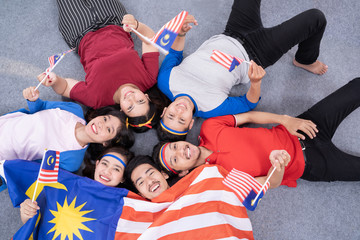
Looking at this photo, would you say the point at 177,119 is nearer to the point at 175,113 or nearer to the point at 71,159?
the point at 175,113

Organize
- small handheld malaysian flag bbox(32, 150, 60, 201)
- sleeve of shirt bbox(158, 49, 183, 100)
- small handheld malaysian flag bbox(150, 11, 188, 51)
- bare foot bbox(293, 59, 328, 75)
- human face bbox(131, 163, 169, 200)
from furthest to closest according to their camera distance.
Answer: bare foot bbox(293, 59, 328, 75) → sleeve of shirt bbox(158, 49, 183, 100) → human face bbox(131, 163, 169, 200) → small handheld malaysian flag bbox(150, 11, 188, 51) → small handheld malaysian flag bbox(32, 150, 60, 201)

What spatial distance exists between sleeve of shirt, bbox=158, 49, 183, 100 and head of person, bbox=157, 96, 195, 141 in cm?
15

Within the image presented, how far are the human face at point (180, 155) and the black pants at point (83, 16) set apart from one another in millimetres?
921

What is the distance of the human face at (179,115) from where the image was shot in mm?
1441

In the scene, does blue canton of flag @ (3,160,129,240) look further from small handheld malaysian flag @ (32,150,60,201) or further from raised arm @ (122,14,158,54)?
raised arm @ (122,14,158,54)

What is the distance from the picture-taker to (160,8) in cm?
194

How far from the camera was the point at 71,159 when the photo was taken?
1.50 metres

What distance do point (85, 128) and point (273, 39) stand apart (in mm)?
1215

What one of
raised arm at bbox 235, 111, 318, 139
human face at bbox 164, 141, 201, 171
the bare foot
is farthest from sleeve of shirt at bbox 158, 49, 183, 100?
the bare foot

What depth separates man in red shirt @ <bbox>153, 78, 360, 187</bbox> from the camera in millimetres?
1460

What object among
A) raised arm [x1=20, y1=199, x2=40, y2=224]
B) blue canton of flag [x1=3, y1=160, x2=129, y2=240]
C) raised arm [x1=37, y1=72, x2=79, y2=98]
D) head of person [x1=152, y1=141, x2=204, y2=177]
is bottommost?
blue canton of flag [x1=3, y1=160, x2=129, y2=240]

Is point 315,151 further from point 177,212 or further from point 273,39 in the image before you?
point 177,212

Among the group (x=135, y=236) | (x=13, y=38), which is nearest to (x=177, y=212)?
(x=135, y=236)

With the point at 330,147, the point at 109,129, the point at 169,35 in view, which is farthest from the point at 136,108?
the point at 330,147
